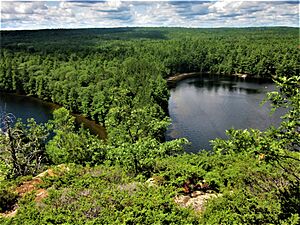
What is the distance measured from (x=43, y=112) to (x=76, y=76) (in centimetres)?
1040

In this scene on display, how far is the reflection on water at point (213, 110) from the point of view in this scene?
43.6 metres

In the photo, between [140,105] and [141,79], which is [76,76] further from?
[140,105]

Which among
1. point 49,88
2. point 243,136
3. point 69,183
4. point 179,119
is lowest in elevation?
point 179,119

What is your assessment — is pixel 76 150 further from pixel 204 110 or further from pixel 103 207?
pixel 204 110

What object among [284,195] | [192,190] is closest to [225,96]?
[192,190]

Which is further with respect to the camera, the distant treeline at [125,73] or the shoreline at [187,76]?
the shoreline at [187,76]

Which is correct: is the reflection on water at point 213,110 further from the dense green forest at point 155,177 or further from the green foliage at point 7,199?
the green foliage at point 7,199

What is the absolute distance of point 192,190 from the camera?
14055 millimetres

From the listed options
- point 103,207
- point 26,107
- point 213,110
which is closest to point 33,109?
point 26,107

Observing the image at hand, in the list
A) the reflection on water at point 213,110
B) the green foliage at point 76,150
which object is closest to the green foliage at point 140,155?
the green foliage at point 76,150

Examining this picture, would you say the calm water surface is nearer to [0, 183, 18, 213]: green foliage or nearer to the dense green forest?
the dense green forest

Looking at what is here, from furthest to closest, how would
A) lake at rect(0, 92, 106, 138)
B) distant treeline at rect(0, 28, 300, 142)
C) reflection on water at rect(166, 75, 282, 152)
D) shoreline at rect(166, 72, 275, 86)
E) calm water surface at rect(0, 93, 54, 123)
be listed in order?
1. shoreline at rect(166, 72, 275, 86)
2. calm water surface at rect(0, 93, 54, 123)
3. lake at rect(0, 92, 106, 138)
4. reflection on water at rect(166, 75, 282, 152)
5. distant treeline at rect(0, 28, 300, 142)

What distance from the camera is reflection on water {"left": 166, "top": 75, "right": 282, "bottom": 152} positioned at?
4359cm

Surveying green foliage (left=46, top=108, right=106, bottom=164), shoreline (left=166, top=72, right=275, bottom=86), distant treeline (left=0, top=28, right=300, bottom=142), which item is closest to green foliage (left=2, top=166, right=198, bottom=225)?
green foliage (left=46, top=108, right=106, bottom=164)
